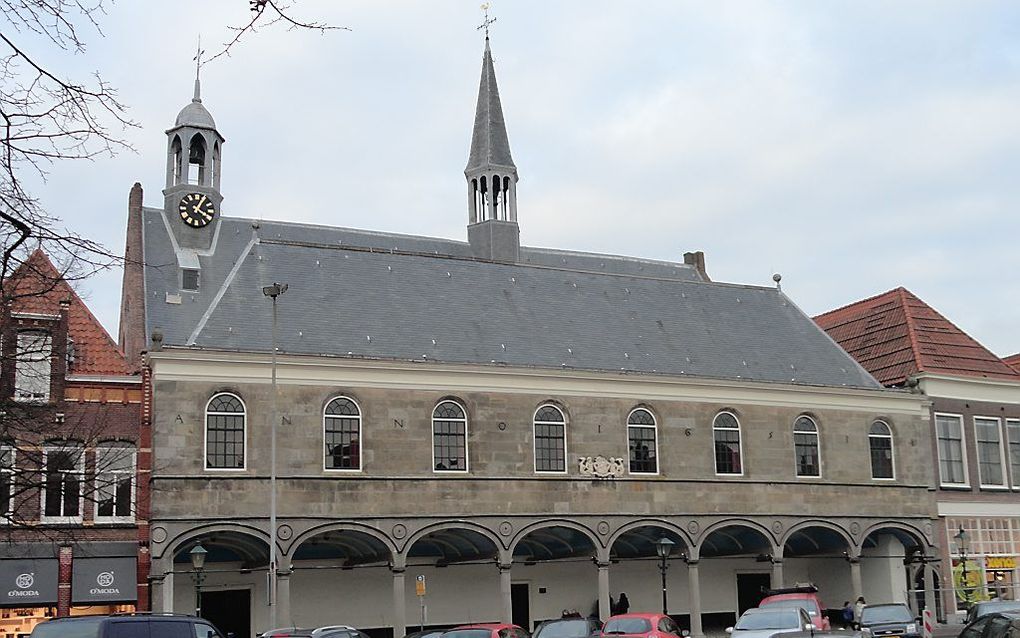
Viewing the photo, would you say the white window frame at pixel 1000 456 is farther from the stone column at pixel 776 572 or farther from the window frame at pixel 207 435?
the window frame at pixel 207 435

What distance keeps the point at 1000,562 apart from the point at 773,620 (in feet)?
79.7

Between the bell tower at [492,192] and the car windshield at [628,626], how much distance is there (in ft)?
82.1

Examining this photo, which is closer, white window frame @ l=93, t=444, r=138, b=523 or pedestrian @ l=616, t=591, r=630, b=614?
white window frame @ l=93, t=444, r=138, b=523

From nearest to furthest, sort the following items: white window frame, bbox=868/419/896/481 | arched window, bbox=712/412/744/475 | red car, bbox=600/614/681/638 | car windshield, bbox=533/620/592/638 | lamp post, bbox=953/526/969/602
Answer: red car, bbox=600/614/681/638 → car windshield, bbox=533/620/592/638 → arched window, bbox=712/412/744/475 → lamp post, bbox=953/526/969/602 → white window frame, bbox=868/419/896/481

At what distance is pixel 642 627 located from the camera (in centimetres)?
2542

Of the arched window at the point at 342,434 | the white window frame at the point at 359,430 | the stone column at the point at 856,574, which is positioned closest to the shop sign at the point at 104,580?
the white window frame at the point at 359,430

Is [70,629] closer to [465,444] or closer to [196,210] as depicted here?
[465,444]

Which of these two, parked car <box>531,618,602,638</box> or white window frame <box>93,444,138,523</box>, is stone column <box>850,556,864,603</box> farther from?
white window frame <box>93,444,138,523</box>

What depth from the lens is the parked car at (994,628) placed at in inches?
830

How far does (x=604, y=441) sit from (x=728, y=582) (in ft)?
27.4

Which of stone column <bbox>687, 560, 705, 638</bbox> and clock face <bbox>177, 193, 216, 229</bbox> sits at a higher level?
clock face <bbox>177, 193, 216, 229</bbox>

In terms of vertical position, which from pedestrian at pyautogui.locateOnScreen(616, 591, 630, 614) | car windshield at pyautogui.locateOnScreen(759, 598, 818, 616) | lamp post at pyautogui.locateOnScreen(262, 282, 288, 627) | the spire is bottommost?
pedestrian at pyautogui.locateOnScreen(616, 591, 630, 614)

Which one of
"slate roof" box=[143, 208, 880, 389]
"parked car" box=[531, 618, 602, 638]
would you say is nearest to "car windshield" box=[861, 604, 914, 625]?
"parked car" box=[531, 618, 602, 638]

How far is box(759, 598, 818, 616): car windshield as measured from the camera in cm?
2614
